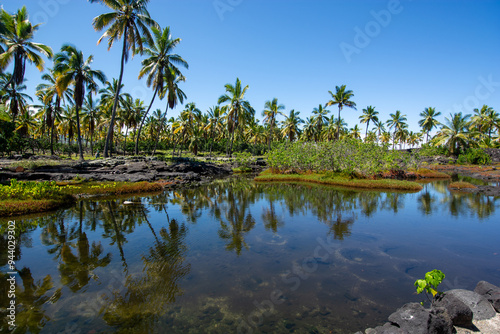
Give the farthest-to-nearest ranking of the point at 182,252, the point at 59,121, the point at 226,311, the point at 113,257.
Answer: the point at 59,121, the point at 182,252, the point at 113,257, the point at 226,311

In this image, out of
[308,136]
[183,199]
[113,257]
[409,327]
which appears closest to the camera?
[409,327]

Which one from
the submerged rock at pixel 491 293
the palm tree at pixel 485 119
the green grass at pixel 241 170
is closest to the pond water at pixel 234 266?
the submerged rock at pixel 491 293

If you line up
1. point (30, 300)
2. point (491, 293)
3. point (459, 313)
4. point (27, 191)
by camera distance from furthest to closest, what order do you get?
1. point (27, 191)
2. point (30, 300)
3. point (491, 293)
4. point (459, 313)

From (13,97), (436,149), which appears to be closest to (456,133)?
(436,149)

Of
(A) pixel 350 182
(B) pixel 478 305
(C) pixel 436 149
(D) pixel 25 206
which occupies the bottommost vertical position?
(B) pixel 478 305

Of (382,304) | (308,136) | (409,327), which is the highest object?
(308,136)

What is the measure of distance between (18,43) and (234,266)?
31391mm

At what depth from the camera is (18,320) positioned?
4520 millimetres

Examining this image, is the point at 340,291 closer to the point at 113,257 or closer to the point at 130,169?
the point at 113,257

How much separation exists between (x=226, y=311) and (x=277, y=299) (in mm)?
1154

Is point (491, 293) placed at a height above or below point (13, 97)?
below

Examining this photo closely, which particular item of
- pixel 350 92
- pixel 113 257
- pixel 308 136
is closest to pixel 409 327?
pixel 113 257

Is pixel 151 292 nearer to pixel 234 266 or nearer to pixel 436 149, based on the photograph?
pixel 234 266
